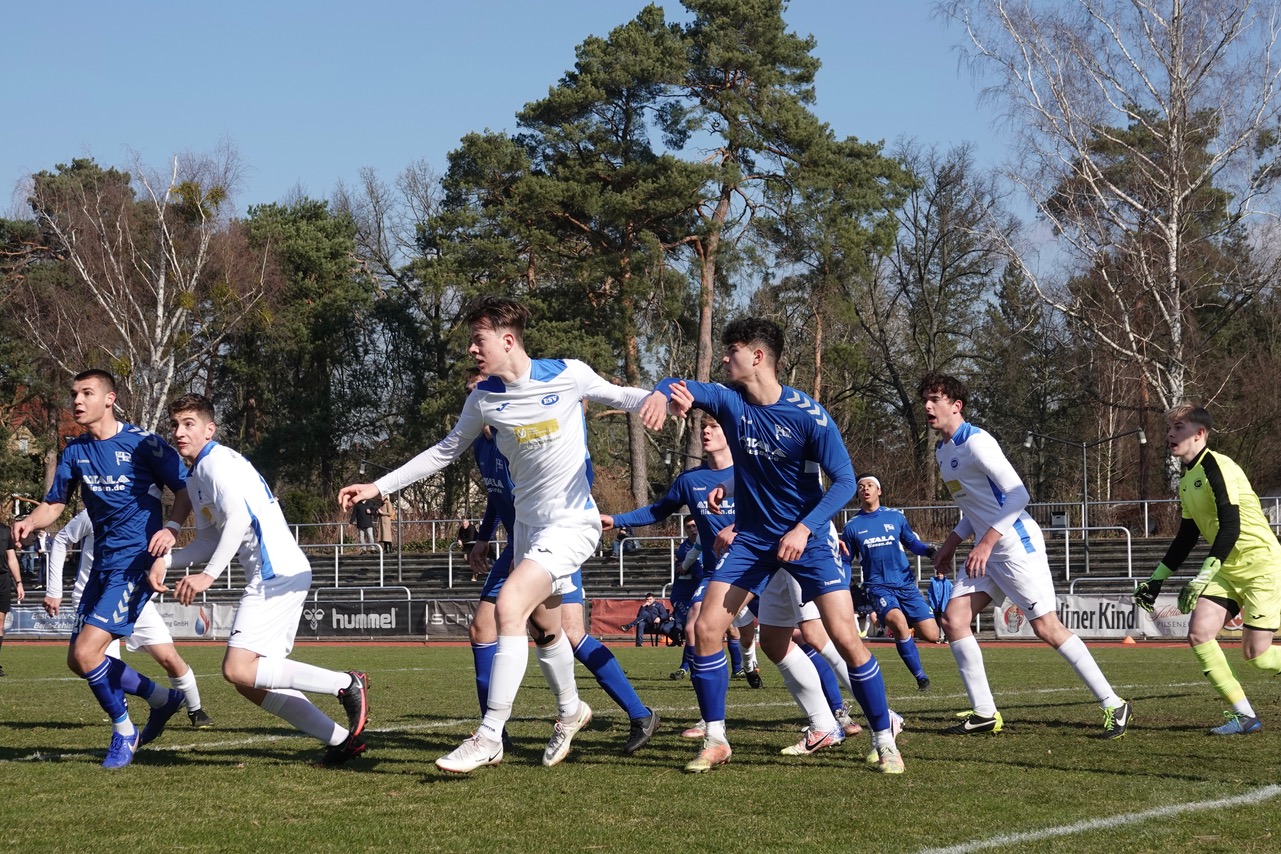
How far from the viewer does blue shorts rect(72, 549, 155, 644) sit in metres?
7.62

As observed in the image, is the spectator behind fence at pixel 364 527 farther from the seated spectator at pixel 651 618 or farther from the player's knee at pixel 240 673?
the player's knee at pixel 240 673

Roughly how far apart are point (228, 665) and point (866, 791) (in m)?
3.25

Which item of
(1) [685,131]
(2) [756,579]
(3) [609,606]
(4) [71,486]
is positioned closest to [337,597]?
(3) [609,606]

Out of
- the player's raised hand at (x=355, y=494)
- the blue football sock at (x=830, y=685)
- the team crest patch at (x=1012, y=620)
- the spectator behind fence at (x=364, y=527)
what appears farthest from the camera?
the spectator behind fence at (x=364, y=527)

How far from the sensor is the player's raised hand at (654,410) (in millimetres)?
6387

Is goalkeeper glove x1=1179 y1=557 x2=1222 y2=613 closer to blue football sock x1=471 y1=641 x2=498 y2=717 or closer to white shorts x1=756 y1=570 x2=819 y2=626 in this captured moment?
white shorts x1=756 y1=570 x2=819 y2=626

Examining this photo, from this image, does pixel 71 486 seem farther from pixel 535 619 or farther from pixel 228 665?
pixel 535 619

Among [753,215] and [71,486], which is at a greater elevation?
[753,215]

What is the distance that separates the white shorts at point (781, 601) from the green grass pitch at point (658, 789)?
75 cm

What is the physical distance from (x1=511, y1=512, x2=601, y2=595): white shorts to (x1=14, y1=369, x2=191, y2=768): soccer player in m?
2.06

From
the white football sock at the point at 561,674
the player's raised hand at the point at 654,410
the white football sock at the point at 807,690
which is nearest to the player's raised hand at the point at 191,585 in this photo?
the white football sock at the point at 561,674

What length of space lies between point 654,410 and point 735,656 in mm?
8639

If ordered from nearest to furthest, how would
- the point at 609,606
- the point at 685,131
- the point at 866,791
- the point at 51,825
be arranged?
the point at 51,825, the point at 866,791, the point at 609,606, the point at 685,131

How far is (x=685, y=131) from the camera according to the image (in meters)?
38.9
